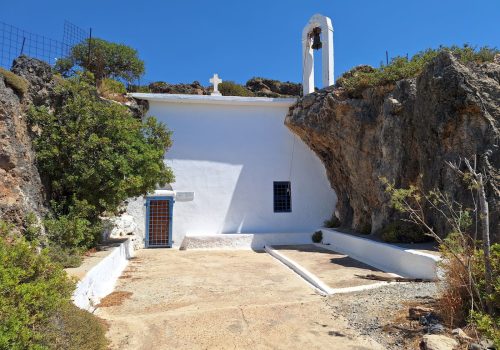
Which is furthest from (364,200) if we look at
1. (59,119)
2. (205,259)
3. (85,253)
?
(59,119)

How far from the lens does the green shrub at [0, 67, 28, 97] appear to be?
304 inches

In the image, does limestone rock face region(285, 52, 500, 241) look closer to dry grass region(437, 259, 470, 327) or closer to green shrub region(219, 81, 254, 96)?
dry grass region(437, 259, 470, 327)

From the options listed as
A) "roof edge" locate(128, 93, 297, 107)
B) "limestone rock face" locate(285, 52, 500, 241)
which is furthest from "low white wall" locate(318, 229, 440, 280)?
"roof edge" locate(128, 93, 297, 107)

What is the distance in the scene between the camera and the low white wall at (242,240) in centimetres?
1438

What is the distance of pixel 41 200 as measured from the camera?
833 centimetres

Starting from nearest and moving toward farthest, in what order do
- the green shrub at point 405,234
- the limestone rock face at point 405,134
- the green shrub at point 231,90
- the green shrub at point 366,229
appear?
the limestone rock face at point 405,134
the green shrub at point 405,234
the green shrub at point 366,229
the green shrub at point 231,90

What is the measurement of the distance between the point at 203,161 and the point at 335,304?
970cm

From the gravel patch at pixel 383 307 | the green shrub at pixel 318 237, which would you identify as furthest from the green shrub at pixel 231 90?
the gravel patch at pixel 383 307

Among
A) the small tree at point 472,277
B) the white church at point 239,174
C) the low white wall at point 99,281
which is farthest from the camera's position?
the white church at point 239,174

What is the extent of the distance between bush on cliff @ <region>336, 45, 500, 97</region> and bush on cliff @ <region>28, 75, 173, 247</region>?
24.0 feet

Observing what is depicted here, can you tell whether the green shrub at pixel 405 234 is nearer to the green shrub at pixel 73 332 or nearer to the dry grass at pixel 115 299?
the dry grass at pixel 115 299

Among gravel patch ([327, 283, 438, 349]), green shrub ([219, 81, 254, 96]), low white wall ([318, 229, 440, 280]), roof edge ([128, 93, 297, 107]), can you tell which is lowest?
gravel patch ([327, 283, 438, 349])

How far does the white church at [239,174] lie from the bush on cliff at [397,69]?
181cm

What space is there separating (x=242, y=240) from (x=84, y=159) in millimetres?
7454
